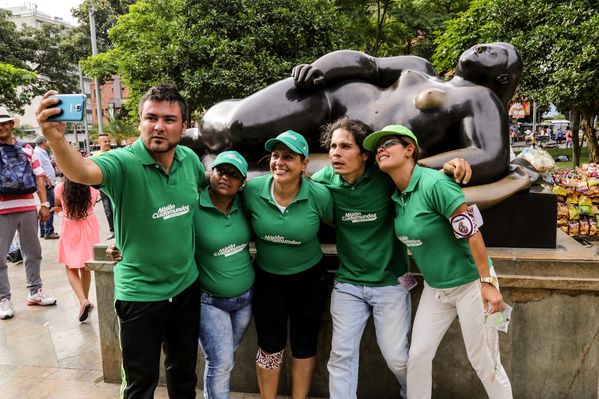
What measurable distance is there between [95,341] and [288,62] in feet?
29.9

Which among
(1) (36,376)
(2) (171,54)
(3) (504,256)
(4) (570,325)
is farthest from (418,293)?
(2) (171,54)

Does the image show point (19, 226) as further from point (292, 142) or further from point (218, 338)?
point (292, 142)

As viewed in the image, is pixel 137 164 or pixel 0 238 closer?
pixel 137 164

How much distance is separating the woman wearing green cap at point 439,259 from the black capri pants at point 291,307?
1.82ft

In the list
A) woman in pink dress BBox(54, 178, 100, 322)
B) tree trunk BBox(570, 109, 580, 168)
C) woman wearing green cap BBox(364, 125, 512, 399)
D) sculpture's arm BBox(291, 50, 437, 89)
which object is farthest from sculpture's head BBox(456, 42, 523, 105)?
tree trunk BBox(570, 109, 580, 168)

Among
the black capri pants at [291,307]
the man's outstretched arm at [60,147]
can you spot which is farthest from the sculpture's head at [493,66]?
the man's outstretched arm at [60,147]

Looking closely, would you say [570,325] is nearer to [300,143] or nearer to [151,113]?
[300,143]

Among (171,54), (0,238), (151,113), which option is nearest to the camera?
(151,113)

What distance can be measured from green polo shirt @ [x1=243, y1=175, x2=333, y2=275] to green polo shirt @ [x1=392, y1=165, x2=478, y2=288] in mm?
462

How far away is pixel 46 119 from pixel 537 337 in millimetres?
2910

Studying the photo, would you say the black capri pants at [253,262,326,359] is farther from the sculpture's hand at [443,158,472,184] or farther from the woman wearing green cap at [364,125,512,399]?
the sculpture's hand at [443,158,472,184]

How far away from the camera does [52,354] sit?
429cm

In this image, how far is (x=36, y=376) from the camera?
12.7ft

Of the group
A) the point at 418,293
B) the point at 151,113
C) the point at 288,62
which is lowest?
the point at 418,293
